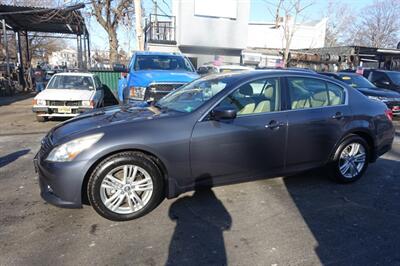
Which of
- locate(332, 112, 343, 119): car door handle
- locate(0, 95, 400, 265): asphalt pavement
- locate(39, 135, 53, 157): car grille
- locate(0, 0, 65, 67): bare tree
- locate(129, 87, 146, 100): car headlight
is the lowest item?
locate(0, 95, 400, 265): asphalt pavement

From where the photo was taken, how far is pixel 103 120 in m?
3.64

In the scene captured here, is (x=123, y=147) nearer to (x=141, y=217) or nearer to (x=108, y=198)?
(x=108, y=198)

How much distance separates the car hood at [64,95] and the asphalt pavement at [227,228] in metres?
4.59

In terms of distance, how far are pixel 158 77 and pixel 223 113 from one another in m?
4.36

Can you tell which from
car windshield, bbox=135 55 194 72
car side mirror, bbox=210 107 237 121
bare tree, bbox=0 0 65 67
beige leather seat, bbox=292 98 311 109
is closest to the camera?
car side mirror, bbox=210 107 237 121

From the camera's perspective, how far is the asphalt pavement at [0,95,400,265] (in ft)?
9.32

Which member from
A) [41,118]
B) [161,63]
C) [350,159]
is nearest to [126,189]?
[350,159]

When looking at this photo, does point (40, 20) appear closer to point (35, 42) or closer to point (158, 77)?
point (158, 77)

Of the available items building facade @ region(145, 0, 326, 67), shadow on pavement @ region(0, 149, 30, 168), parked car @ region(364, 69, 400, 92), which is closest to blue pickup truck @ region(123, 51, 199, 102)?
shadow on pavement @ region(0, 149, 30, 168)

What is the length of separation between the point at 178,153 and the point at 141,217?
840 mm

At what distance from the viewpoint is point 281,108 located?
3965 mm

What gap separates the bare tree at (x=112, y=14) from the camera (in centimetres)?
1962

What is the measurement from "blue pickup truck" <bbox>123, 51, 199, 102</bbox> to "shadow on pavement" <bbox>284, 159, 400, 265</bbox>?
12.6ft

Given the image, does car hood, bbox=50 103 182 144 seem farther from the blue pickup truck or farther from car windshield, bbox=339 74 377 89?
car windshield, bbox=339 74 377 89
